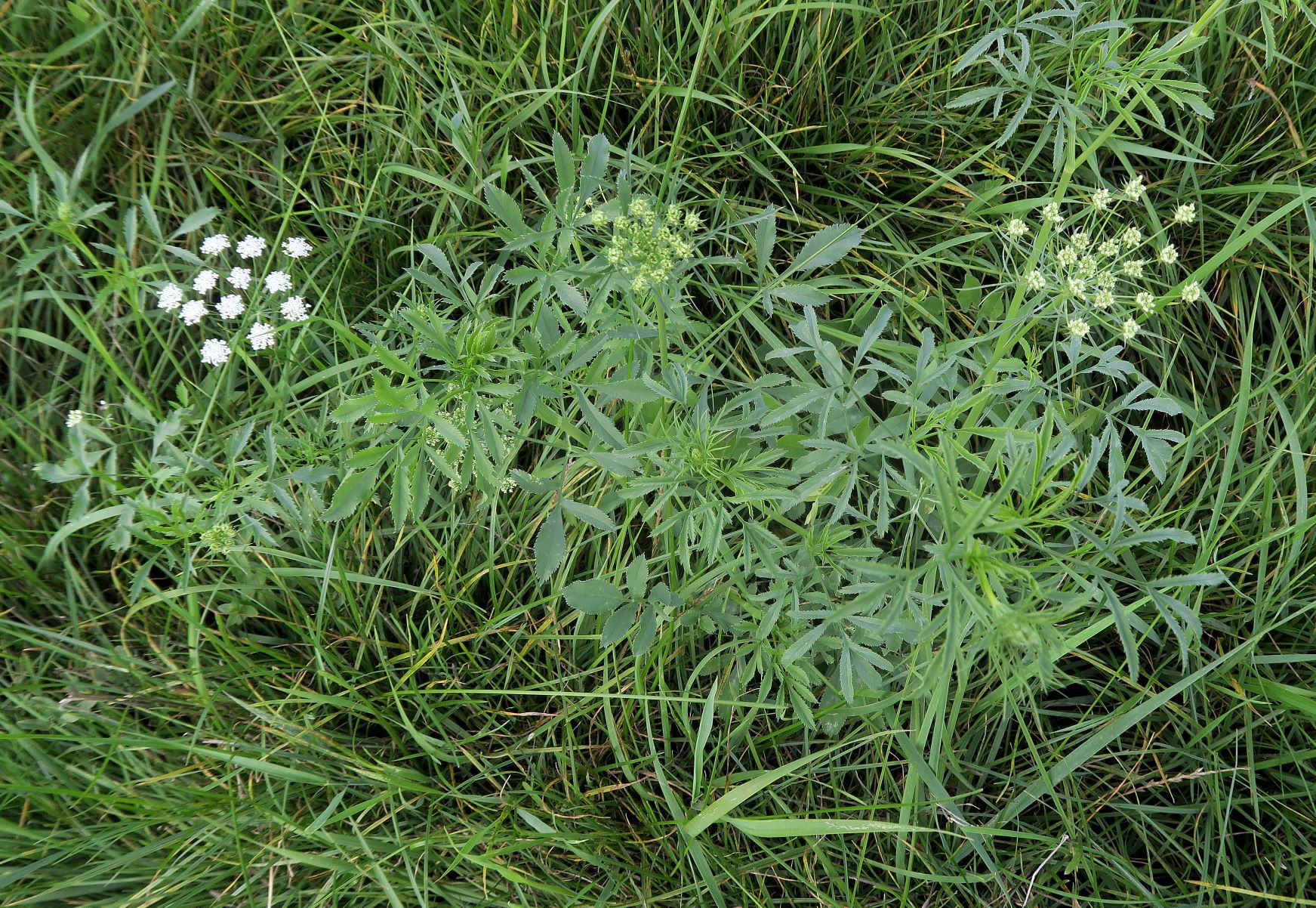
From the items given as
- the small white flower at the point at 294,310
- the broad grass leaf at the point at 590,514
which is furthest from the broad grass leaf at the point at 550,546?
the small white flower at the point at 294,310

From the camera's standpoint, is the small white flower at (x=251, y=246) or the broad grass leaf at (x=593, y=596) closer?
the broad grass leaf at (x=593, y=596)

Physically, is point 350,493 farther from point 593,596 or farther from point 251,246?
point 251,246

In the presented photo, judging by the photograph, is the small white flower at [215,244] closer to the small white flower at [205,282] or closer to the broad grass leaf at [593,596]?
the small white flower at [205,282]

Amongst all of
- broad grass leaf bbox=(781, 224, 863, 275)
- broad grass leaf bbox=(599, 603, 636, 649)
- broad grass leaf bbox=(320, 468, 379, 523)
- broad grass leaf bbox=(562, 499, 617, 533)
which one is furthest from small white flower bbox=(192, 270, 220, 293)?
broad grass leaf bbox=(781, 224, 863, 275)

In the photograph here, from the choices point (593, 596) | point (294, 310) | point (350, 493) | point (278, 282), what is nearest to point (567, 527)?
point (593, 596)

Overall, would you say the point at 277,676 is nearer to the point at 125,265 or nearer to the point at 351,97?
the point at 125,265

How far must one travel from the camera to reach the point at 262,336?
2277 millimetres

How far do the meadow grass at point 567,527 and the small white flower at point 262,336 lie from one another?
0.29ft

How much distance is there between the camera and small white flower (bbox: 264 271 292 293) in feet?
7.85

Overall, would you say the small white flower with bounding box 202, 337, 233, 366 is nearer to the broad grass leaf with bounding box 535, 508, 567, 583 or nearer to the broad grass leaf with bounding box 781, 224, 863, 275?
the broad grass leaf with bounding box 535, 508, 567, 583

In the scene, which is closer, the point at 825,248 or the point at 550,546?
the point at 550,546

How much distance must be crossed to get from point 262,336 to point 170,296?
0.36 metres

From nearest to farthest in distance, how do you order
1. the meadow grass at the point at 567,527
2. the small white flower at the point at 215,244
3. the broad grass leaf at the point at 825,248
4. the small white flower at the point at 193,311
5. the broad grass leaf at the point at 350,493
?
the broad grass leaf at the point at 350,493 < the broad grass leaf at the point at 825,248 < the meadow grass at the point at 567,527 < the small white flower at the point at 193,311 < the small white flower at the point at 215,244

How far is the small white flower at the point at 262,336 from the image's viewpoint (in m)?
2.22
